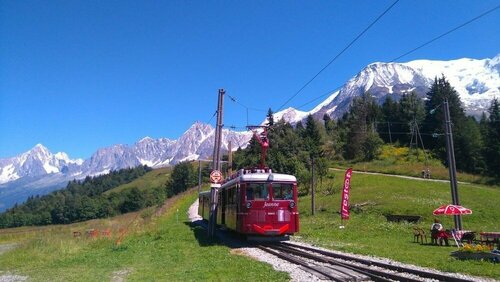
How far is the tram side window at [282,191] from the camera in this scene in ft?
76.0

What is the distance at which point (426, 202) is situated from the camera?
43938 mm

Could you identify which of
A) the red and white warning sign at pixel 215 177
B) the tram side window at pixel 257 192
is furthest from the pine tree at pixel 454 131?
the tram side window at pixel 257 192

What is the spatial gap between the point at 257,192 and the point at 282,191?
4.28 ft

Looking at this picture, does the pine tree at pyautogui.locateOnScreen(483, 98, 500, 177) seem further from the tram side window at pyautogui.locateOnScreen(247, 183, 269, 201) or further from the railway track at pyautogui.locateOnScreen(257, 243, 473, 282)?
the railway track at pyautogui.locateOnScreen(257, 243, 473, 282)

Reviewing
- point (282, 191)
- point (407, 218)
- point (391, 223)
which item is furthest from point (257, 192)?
point (407, 218)

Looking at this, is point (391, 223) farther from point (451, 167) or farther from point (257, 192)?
point (257, 192)

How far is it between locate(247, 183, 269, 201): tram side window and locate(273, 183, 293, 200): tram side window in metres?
0.46

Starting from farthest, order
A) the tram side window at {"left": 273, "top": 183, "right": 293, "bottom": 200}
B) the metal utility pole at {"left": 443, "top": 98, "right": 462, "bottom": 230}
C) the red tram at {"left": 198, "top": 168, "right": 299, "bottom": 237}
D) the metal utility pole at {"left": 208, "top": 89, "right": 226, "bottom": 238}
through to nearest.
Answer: the metal utility pole at {"left": 208, "top": 89, "right": 226, "bottom": 238}
the metal utility pole at {"left": 443, "top": 98, "right": 462, "bottom": 230}
the tram side window at {"left": 273, "top": 183, "right": 293, "bottom": 200}
the red tram at {"left": 198, "top": 168, "right": 299, "bottom": 237}

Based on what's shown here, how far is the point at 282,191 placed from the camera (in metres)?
23.3

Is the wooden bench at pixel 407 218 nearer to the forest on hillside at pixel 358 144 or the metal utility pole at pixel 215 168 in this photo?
the metal utility pole at pixel 215 168

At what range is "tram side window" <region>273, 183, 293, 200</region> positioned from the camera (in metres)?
23.2

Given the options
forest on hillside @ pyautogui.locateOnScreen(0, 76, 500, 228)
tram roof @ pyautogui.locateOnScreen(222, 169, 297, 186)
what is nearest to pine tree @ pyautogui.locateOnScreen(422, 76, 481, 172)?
forest on hillside @ pyautogui.locateOnScreen(0, 76, 500, 228)

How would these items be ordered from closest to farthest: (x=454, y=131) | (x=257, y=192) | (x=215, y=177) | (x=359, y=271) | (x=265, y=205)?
(x=359, y=271) → (x=265, y=205) → (x=257, y=192) → (x=215, y=177) → (x=454, y=131)

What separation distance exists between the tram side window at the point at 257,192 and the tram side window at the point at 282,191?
1.52 ft
